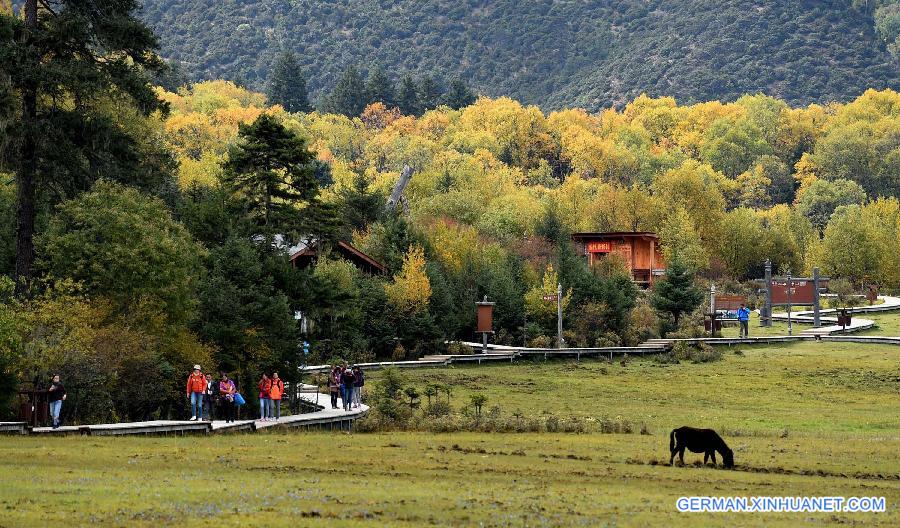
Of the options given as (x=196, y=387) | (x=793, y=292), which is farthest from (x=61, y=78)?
(x=793, y=292)

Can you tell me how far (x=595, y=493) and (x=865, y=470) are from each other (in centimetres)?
839

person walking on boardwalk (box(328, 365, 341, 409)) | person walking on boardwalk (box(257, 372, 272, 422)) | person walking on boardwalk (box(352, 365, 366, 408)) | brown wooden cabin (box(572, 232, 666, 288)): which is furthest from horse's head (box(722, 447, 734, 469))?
brown wooden cabin (box(572, 232, 666, 288))

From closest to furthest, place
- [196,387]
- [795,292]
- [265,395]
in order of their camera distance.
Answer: [196,387]
[265,395]
[795,292]

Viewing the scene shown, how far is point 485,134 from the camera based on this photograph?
195m

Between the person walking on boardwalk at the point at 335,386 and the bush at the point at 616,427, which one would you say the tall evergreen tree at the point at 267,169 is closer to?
the person walking on boardwalk at the point at 335,386

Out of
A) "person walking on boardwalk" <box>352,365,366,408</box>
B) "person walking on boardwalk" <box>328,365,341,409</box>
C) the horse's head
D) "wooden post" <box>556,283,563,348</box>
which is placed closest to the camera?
the horse's head

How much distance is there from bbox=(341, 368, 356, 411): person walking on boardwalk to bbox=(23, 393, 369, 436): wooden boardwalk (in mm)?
365

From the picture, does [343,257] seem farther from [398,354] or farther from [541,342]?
[541,342]

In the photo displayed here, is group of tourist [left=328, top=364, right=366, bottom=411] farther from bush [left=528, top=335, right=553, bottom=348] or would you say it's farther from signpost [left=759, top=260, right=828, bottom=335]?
signpost [left=759, top=260, right=828, bottom=335]

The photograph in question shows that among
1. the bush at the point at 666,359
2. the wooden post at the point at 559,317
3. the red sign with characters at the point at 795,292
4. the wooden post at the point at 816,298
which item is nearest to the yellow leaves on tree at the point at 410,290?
the wooden post at the point at 559,317

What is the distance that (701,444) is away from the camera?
30.5 m

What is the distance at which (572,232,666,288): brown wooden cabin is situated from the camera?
110 m

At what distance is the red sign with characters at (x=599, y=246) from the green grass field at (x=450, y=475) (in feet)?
200

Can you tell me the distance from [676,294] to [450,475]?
57.8m
